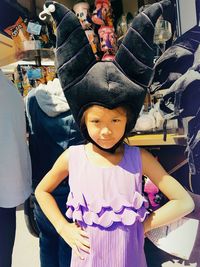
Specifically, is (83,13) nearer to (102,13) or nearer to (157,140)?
(102,13)

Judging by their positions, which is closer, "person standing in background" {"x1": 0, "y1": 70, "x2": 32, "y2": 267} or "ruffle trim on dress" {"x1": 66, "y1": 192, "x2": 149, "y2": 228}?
"ruffle trim on dress" {"x1": 66, "y1": 192, "x2": 149, "y2": 228}

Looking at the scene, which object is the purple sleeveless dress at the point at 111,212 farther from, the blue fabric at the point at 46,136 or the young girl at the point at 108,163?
the blue fabric at the point at 46,136

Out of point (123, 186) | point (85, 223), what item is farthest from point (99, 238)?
point (123, 186)

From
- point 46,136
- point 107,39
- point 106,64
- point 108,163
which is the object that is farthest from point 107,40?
point 108,163

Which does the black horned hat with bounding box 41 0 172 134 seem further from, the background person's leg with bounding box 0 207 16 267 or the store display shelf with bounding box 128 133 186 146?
the background person's leg with bounding box 0 207 16 267

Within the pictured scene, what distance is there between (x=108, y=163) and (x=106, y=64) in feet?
1.04

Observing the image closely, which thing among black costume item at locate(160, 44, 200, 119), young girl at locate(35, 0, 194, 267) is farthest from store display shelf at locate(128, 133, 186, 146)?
young girl at locate(35, 0, 194, 267)

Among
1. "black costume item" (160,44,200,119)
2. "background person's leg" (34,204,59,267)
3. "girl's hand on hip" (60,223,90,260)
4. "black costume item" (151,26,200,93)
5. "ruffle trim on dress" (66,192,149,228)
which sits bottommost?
"background person's leg" (34,204,59,267)

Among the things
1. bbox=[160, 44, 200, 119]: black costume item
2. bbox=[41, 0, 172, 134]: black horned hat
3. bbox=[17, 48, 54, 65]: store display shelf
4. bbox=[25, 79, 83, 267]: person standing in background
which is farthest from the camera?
bbox=[17, 48, 54, 65]: store display shelf

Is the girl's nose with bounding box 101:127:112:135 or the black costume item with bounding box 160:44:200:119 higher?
the black costume item with bounding box 160:44:200:119

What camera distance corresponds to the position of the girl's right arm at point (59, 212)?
107 centimetres

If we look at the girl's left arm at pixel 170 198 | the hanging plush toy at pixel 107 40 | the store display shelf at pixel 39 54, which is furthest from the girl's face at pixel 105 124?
the store display shelf at pixel 39 54

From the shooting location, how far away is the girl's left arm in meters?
1.07

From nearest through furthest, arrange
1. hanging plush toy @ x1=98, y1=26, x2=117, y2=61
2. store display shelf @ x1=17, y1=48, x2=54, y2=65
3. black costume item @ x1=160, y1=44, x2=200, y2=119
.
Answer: black costume item @ x1=160, y1=44, x2=200, y2=119 → hanging plush toy @ x1=98, y1=26, x2=117, y2=61 → store display shelf @ x1=17, y1=48, x2=54, y2=65
